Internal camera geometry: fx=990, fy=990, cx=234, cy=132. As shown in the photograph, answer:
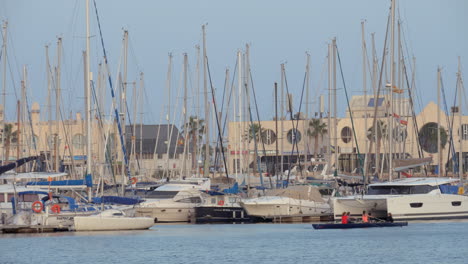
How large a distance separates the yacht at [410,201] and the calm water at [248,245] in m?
0.82

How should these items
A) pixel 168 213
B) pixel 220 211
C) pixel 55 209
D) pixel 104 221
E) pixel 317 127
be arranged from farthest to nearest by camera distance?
pixel 317 127, pixel 220 211, pixel 168 213, pixel 55 209, pixel 104 221

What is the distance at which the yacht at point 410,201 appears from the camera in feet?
168

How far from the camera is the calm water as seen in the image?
39.5 meters

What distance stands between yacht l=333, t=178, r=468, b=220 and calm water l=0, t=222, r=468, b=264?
82cm

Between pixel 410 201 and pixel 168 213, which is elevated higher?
pixel 410 201

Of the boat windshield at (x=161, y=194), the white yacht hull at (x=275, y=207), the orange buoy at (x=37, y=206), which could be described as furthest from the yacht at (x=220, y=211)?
the orange buoy at (x=37, y=206)

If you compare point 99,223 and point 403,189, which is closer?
Answer: point 99,223

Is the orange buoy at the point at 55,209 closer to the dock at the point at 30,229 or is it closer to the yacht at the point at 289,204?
the dock at the point at 30,229

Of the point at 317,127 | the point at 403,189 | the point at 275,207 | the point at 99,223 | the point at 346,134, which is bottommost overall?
the point at 99,223

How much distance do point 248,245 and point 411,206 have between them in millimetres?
10996

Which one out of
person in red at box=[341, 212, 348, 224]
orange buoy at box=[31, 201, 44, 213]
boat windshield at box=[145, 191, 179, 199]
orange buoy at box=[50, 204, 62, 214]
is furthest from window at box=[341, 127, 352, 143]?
orange buoy at box=[31, 201, 44, 213]

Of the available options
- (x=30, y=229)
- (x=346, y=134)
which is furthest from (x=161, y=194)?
(x=346, y=134)

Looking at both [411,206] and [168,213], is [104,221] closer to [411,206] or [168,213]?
[168,213]

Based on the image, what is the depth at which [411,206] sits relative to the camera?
51.4 m
